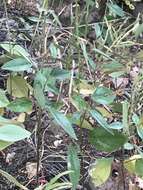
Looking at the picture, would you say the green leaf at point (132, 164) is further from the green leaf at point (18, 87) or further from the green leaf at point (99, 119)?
the green leaf at point (18, 87)

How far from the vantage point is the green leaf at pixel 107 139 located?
112 centimetres

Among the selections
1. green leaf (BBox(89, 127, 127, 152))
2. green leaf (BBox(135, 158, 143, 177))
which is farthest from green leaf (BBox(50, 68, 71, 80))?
green leaf (BBox(135, 158, 143, 177))

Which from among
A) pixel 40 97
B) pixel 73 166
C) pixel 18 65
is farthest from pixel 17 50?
pixel 73 166

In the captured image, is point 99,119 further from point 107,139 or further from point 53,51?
point 53,51

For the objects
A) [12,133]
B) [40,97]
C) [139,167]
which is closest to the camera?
[12,133]

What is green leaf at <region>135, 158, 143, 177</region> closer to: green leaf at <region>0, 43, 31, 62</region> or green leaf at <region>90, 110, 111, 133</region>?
green leaf at <region>90, 110, 111, 133</region>

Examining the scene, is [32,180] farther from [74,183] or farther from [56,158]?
[74,183]

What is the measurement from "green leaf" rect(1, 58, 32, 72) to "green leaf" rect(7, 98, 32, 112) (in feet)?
0.25

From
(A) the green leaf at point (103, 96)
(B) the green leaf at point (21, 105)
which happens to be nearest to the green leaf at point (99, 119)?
(A) the green leaf at point (103, 96)

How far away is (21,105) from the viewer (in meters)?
1.06

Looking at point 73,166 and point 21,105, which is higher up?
point 21,105

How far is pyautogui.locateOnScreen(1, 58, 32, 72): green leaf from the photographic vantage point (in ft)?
3.57

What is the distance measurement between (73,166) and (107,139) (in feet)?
0.39

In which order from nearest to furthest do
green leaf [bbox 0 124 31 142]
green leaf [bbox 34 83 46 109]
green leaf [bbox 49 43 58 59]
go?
green leaf [bbox 0 124 31 142], green leaf [bbox 34 83 46 109], green leaf [bbox 49 43 58 59]
